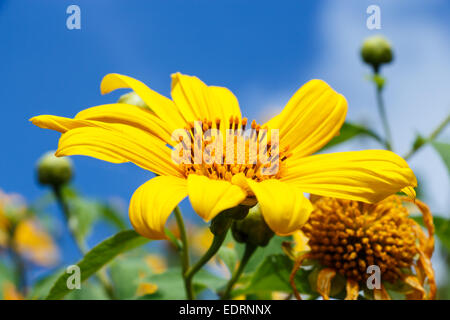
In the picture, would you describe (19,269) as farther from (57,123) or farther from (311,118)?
(311,118)

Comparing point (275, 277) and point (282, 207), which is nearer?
point (282, 207)

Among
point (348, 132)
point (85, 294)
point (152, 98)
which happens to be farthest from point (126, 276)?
point (348, 132)

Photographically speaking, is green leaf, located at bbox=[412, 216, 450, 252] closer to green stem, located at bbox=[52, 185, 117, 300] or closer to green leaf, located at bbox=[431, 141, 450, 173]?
green leaf, located at bbox=[431, 141, 450, 173]

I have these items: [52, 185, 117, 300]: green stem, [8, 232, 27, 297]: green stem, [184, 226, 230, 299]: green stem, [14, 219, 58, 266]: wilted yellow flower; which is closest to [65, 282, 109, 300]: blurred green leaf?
[52, 185, 117, 300]: green stem

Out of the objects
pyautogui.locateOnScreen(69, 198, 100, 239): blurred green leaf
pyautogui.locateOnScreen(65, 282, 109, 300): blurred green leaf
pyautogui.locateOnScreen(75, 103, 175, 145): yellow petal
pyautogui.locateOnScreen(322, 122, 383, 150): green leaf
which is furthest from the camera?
pyautogui.locateOnScreen(69, 198, 100, 239): blurred green leaf

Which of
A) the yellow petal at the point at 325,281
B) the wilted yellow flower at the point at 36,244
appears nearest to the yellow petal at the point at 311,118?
the yellow petal at the point at 325,281

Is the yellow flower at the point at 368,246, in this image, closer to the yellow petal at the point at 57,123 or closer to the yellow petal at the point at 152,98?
the yellow petal at the point at 152,98

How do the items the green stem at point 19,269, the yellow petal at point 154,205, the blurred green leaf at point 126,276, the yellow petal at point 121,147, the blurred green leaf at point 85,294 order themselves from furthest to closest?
the green stem at point 19,269 < the blurred green leaf at point 126,276 < the blurred green leaf at point 85,294 < the yellow petal at point 121,147 < the yellow petal at point 154,205
